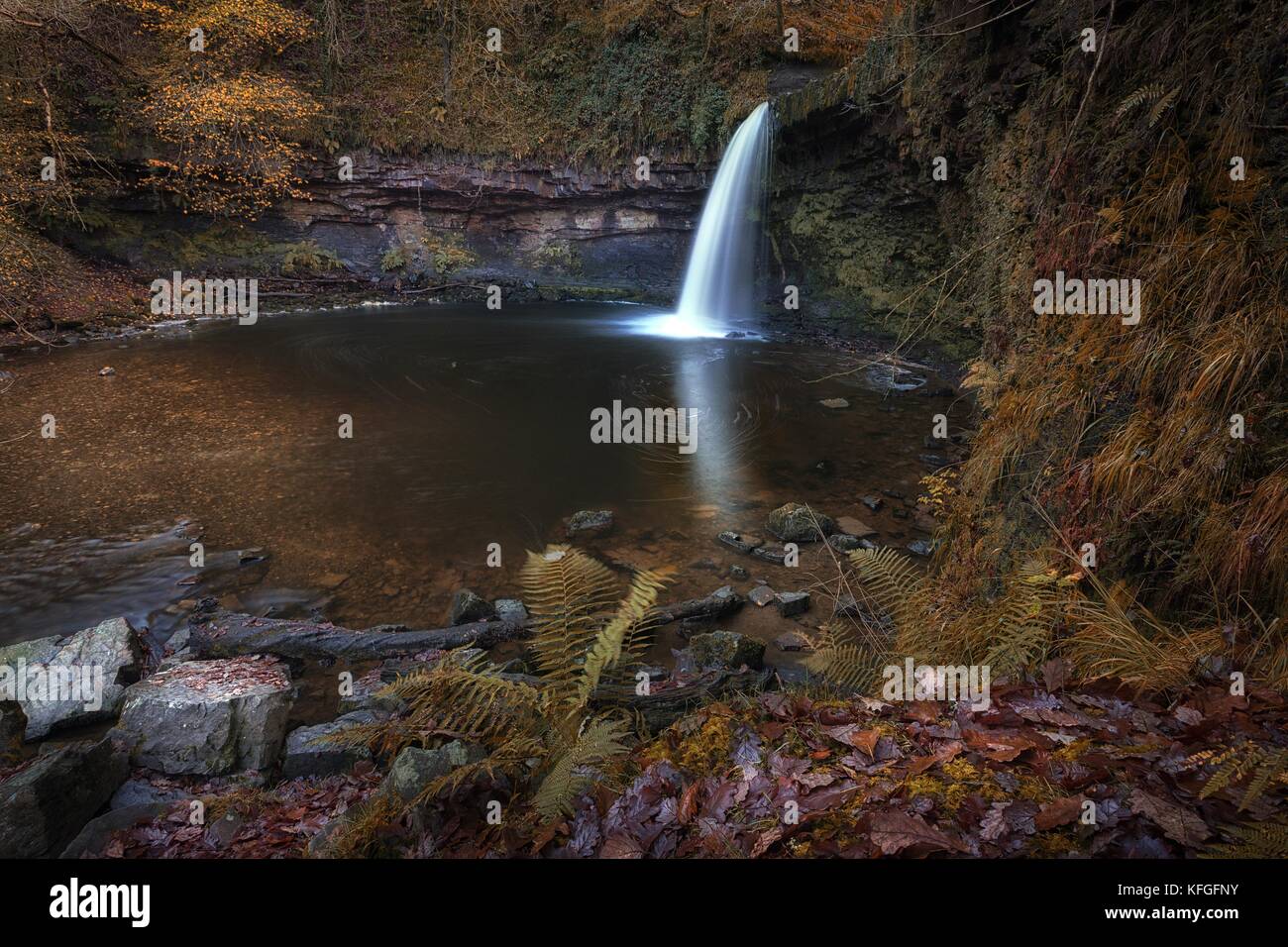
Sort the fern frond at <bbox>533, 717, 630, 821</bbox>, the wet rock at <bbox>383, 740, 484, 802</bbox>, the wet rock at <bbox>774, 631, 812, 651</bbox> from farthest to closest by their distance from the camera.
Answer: the wet rock at <bbox>774, 631, 812, 651</bbox>, the wet rock at <bbox>383, 740, 484, 802</bbox>, the fern frond at <bbox>533, 717, 630, 821</bbox>

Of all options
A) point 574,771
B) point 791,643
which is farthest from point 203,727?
point 791,643

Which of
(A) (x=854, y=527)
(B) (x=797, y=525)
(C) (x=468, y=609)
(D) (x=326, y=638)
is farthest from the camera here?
(A) (x=854, y=527)

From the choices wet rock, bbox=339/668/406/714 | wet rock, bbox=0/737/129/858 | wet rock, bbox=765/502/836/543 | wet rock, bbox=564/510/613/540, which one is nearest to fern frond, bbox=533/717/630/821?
wet rock, bbox=339/668/406/714

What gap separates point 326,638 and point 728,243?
18.0 metres

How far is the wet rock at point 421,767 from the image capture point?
2.84 metres

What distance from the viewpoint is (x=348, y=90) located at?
76.6 feet

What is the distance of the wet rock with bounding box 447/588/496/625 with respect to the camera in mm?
5453

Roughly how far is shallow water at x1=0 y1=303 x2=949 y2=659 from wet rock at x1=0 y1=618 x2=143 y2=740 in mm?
725

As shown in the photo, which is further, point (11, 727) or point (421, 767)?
point (11, 727)

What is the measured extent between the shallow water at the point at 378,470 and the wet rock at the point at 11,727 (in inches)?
54.1

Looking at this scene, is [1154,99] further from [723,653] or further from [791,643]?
[723,653]

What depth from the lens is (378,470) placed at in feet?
28.9

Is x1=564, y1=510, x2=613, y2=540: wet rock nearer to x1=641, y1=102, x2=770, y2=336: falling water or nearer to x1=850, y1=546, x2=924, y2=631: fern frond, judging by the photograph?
x1=850, y1=546, x2=924, y2=631: fern frond
